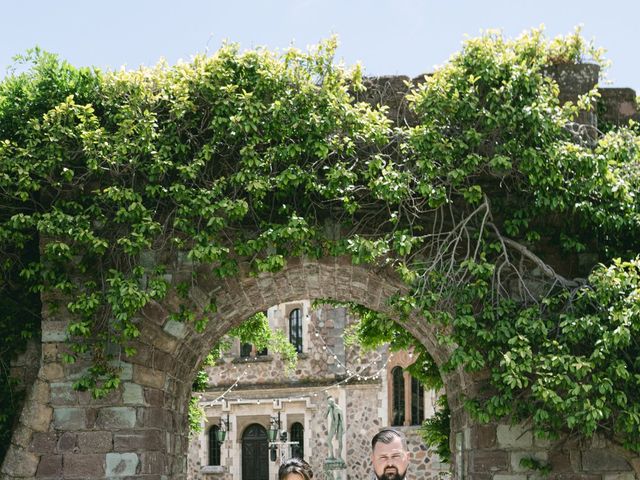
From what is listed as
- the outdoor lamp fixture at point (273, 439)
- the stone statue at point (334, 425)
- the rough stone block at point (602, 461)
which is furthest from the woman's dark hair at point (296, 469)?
the outdoor lamp fixture at point (273, 439)

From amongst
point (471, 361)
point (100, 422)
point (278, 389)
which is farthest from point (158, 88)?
point (278, 389)

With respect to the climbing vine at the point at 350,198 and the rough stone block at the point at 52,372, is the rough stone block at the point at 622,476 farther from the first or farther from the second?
the rough stone block at the point at 52,372

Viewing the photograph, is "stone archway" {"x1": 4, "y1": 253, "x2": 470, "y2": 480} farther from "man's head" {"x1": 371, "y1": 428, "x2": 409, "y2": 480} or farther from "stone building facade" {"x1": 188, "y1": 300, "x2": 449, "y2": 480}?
"stone building facade" {"x1": 188, "y1": 300, "x2": 449, "y2": 480}

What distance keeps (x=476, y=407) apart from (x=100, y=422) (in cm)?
286

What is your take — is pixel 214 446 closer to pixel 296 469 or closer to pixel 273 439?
pixel 273 439

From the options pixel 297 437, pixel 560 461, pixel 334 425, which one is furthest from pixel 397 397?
pixel 560 461

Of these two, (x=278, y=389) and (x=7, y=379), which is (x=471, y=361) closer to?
(x=7, y=379)

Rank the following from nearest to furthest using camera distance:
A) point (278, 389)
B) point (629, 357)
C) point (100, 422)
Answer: point (629, 357) < point (100, 422) < point (278, 389)

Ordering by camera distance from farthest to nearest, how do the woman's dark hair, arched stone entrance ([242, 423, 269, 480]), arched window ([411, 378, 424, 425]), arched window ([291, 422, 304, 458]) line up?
arched stone entrance ([242, 423, 269, 480])
arched window ([291, 422, 304, 458])
arched window ([411, 378, 424, 425])
the woman's dark hair

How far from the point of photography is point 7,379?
27.2 ft

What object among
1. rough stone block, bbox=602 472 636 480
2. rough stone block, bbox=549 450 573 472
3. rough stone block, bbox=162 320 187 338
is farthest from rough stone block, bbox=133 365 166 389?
rough stone block, bbox=602 472 636 480

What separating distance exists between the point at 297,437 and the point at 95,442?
1610cm

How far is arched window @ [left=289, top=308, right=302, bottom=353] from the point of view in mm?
24188

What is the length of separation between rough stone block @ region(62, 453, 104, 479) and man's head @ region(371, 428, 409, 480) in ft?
13.3
